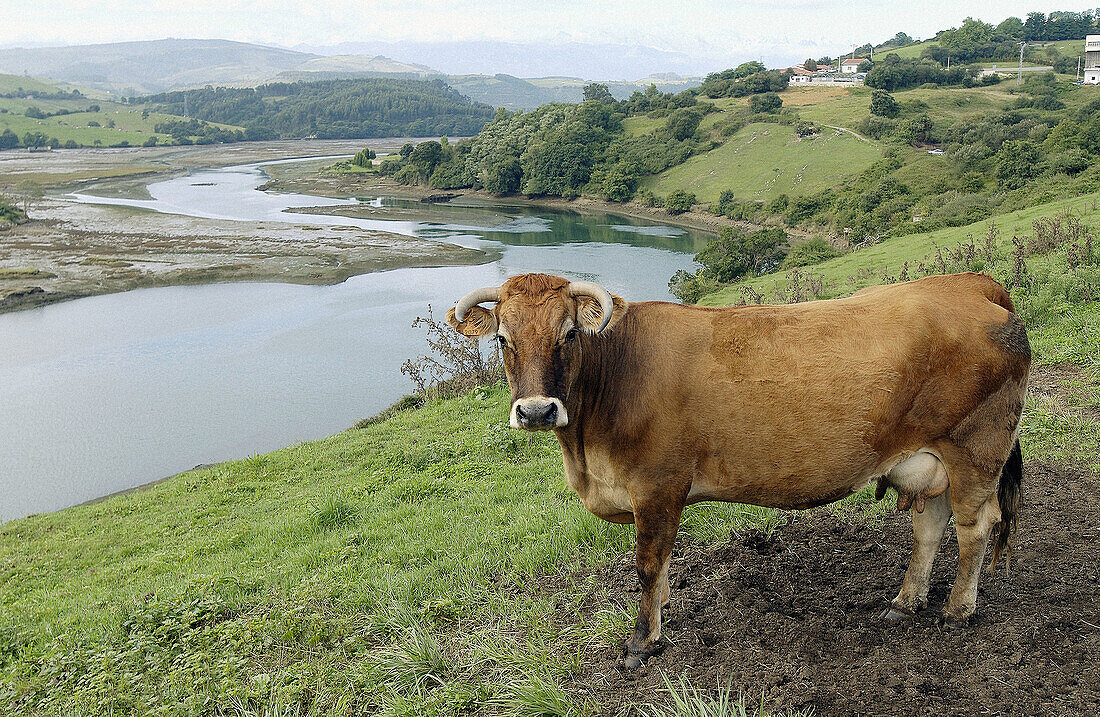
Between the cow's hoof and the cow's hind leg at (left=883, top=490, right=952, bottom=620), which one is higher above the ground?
the cow's hind leg at (left=883, top=490, right=952, bottom=620)

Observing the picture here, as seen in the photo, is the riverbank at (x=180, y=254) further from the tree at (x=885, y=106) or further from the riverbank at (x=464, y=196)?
the tree at (x=885, y=106)

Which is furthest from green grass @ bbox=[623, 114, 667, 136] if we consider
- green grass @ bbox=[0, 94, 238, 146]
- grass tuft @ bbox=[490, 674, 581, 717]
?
green grass @ bbox=[0, 94, 238, 146]

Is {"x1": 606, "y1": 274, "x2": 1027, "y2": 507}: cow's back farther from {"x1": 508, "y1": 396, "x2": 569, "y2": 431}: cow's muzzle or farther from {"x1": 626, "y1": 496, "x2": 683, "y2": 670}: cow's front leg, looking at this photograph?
{"x1": 508, "y1": 396, "x2": 569, "y2": 431}: cow's muzzle

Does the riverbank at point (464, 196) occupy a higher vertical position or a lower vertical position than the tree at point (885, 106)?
lower

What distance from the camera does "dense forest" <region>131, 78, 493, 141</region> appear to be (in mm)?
158750

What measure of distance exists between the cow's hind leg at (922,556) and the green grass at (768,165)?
5289cm

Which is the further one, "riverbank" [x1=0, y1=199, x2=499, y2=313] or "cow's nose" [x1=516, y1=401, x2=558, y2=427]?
"riverbank" [x1=0, y1=199, x2=499, y2=313]

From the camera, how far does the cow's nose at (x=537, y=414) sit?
12.3 feet

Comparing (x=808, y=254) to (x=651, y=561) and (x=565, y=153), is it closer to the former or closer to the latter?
(x=651, y=561)

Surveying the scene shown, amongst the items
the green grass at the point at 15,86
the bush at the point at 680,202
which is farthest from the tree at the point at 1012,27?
the green grass at the point at 15,86

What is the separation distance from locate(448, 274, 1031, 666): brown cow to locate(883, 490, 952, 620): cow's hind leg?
0.16 meters

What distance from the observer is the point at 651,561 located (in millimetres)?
4359

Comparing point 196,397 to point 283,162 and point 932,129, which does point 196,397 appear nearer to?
point 932,129

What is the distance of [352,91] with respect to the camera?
179875 millimetres
